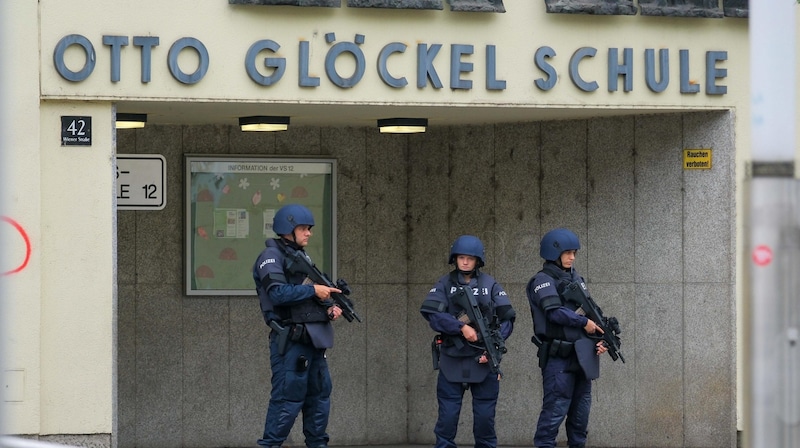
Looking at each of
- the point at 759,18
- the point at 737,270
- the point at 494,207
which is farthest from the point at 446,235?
the point at 759,18

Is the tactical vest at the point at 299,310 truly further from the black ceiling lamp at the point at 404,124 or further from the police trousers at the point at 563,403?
the police trousers at the point at 563,403

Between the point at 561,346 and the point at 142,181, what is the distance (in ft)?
12.1

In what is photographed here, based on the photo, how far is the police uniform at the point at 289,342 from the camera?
10.0 metres

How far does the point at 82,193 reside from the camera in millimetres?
9672

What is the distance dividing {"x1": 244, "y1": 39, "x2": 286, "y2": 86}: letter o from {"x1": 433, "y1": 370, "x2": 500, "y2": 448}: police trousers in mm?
2539

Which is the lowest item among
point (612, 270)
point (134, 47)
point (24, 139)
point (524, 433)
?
point (524, 433)

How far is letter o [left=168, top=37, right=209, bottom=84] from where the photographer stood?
381 inches

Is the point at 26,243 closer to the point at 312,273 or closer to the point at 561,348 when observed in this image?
the point at 312,273

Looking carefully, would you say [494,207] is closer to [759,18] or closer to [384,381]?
[384,381]

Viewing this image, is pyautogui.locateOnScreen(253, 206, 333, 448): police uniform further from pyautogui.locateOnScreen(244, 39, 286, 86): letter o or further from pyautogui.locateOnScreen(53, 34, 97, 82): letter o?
pyautogui.locateOnScreen(53, 34, 97, 82): letter o

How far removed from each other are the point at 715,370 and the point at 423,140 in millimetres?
3217

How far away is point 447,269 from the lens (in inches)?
473

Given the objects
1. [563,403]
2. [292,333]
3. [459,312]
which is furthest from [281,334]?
[563,403]

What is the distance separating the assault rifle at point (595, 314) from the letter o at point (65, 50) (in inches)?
150
